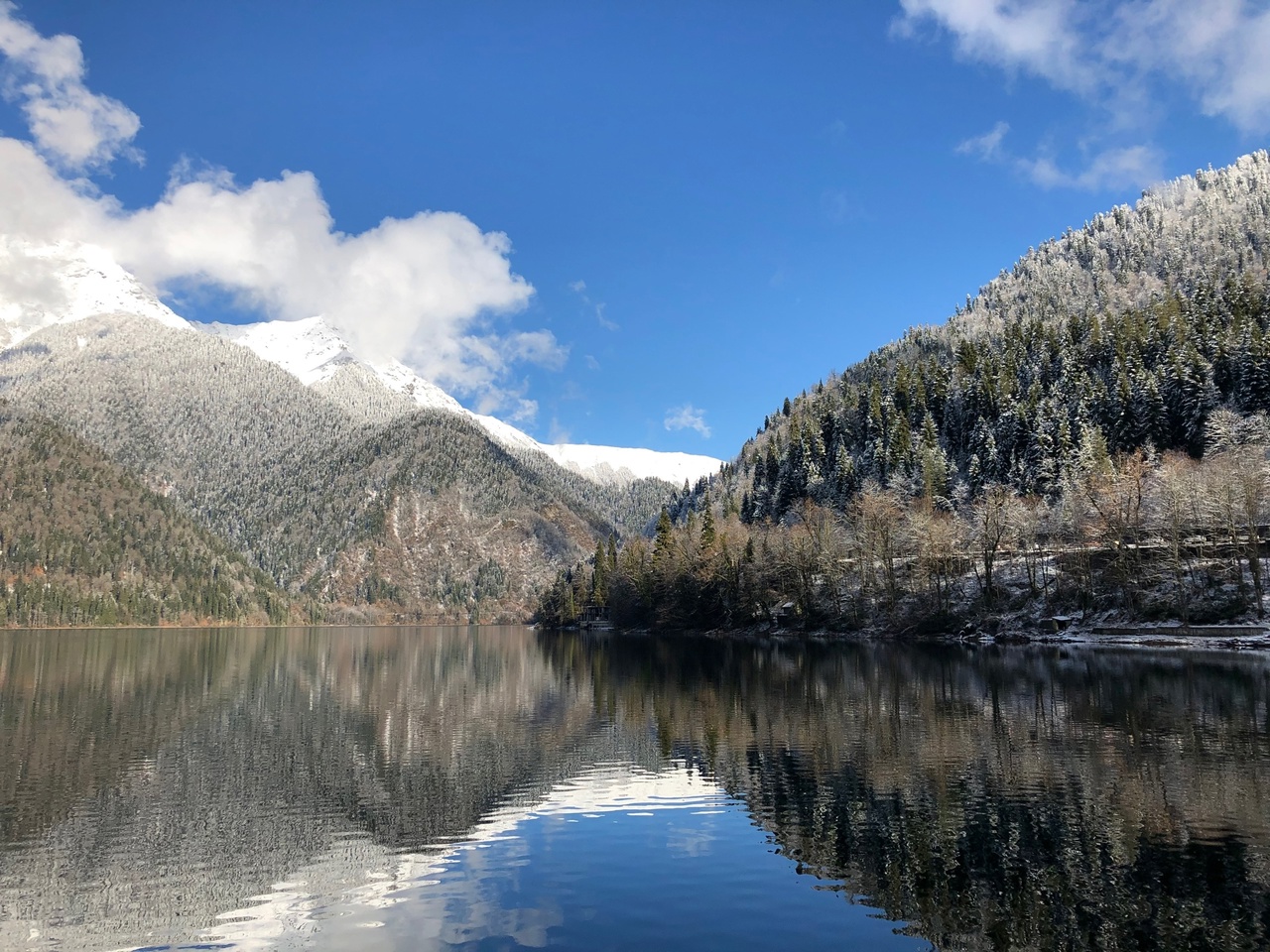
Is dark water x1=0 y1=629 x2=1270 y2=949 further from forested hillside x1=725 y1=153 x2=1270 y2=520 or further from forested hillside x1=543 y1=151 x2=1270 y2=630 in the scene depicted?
forested hillside x1=725 y1=153 x2=1270 y2=520

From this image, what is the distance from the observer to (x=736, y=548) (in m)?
149

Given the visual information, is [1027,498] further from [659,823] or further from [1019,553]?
[659,823]

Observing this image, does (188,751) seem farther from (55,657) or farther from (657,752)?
(55,657)

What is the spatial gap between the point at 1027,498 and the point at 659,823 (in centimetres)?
12466

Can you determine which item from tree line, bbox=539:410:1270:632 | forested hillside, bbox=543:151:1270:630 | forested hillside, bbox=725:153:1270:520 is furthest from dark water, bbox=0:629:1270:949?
forested hillside, bbox=725:153:1270:520

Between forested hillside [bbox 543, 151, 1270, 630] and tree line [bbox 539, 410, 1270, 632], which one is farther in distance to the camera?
forested hillside [bbox 543, 151, 1270, 630]

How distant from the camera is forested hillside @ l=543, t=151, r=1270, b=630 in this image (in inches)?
3723

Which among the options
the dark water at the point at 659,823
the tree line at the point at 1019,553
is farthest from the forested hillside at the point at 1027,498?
the dark water at the point at 659,823

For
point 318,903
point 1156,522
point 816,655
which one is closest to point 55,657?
point 816,655

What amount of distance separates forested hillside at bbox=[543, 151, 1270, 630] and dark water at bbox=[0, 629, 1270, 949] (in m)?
47.9

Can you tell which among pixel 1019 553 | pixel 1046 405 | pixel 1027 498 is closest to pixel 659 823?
pixel 1019 553

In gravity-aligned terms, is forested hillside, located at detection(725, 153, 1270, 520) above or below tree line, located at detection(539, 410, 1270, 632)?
above

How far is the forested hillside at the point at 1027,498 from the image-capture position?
9456 cm

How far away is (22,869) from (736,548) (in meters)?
133
